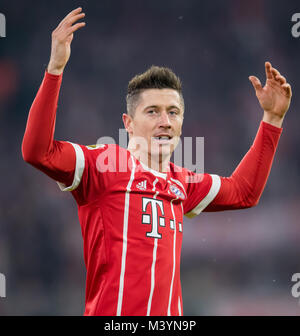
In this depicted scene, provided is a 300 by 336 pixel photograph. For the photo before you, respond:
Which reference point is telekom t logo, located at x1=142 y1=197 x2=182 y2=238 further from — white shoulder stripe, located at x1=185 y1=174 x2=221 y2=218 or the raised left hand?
the raised left hand

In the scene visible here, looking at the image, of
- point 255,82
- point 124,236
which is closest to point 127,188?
point 124,236

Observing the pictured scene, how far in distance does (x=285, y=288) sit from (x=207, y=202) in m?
4.56

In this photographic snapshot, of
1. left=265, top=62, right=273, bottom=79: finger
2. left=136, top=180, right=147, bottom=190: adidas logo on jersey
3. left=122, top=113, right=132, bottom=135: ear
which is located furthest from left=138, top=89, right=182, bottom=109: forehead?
left=265, top=62, right=273, bottom=79: finger

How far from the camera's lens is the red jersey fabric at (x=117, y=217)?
5.58ft

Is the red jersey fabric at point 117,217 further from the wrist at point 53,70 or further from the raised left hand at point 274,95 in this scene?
the raised left hand at point 274,95

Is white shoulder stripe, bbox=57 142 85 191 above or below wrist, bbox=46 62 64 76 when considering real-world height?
below

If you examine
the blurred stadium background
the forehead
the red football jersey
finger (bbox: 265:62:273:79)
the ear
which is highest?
the blurred stadium background

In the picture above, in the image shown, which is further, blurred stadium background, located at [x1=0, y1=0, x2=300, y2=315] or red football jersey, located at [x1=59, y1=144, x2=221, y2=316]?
blurred stadium background, located at [x1=0, y1=0, x2=300, y2=315]

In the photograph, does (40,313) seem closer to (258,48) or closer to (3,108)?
(3,108)

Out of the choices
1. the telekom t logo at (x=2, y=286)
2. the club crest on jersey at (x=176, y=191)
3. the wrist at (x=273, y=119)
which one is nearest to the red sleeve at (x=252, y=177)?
the wrist at (x=273, y=119)

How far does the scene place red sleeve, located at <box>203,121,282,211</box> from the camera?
8.00 feet

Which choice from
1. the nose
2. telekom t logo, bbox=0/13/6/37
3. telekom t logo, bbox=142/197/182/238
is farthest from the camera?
→ telekom t logo, bbox=0/13/6/37

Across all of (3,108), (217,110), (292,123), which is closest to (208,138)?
(217,110)

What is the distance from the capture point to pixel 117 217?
6.27ft
